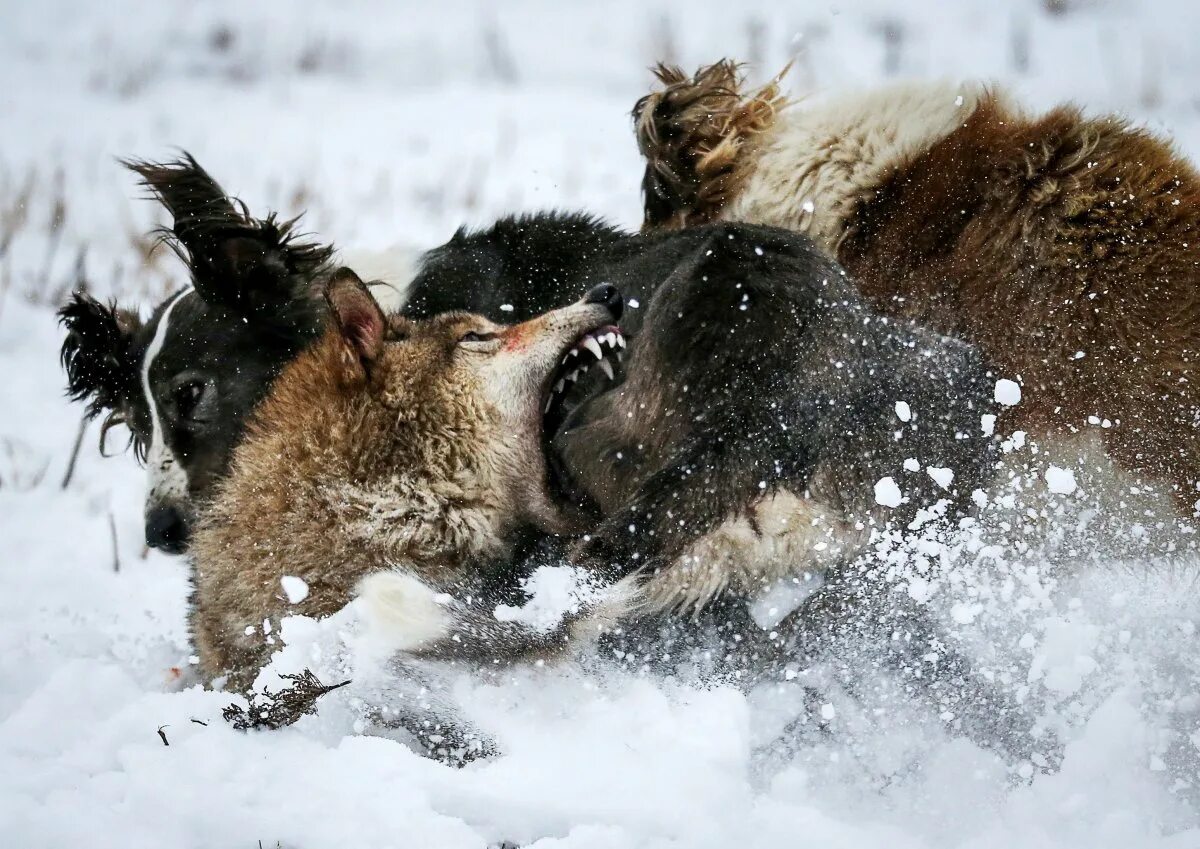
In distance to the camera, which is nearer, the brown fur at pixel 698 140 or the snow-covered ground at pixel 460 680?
the snow-covered ground at pixel 460 680

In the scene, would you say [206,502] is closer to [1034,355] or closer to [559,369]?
[559,369]

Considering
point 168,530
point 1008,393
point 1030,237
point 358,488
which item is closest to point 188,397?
point 168,530

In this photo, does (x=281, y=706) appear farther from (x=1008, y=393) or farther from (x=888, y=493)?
(x=1008, y=393)

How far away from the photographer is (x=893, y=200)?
3941 mm

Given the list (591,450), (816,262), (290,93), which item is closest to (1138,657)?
(816,262)

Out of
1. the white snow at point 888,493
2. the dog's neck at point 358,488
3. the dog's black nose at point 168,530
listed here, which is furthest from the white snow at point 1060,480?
the dog's black nose at point 168,530

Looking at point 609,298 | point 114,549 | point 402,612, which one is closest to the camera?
point 402,612

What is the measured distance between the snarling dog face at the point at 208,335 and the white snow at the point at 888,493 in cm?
234

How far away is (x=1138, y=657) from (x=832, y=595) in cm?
86

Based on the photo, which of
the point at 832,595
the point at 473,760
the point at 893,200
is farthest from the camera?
the point at 893,200

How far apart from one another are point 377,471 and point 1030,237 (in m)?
2.09

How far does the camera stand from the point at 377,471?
318cm

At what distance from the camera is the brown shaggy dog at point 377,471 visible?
3.12 metres

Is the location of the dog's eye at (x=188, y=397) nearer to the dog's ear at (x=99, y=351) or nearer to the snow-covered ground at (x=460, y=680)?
the dog's ear at (x=99, y=351)
